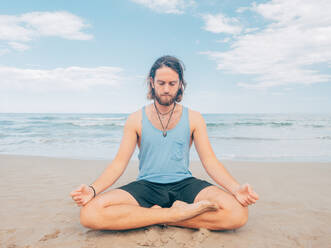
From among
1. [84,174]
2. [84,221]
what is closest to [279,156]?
[84,174]

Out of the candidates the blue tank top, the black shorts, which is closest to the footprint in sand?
the black shorts

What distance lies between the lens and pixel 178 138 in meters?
3.12

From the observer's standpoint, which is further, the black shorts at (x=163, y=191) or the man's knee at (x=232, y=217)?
the black shorts at (x=163, y=191)

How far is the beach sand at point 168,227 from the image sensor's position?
2646 millimetres

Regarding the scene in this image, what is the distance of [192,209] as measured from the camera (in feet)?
8.25

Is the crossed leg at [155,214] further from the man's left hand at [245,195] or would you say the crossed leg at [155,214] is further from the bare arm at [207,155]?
the bare arm at [207,155]

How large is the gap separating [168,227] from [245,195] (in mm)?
842

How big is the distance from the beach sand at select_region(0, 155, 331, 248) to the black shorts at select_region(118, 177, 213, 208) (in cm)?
28

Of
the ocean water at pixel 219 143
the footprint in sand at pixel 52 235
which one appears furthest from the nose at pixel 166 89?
the ocean water at pixel 219 143

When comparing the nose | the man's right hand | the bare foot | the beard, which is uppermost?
the nose

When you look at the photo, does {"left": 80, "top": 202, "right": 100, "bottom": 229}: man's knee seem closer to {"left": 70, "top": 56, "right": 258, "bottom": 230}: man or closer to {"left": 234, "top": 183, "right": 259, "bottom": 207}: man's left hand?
{"left": 70, "top": 56, "right": 258, "bottom": 230}: man

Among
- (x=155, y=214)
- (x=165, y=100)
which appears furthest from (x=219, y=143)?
(x=155, y=214)

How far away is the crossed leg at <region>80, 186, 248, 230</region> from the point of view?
259 centimetres

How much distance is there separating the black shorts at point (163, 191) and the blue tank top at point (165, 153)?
0.21 feet
